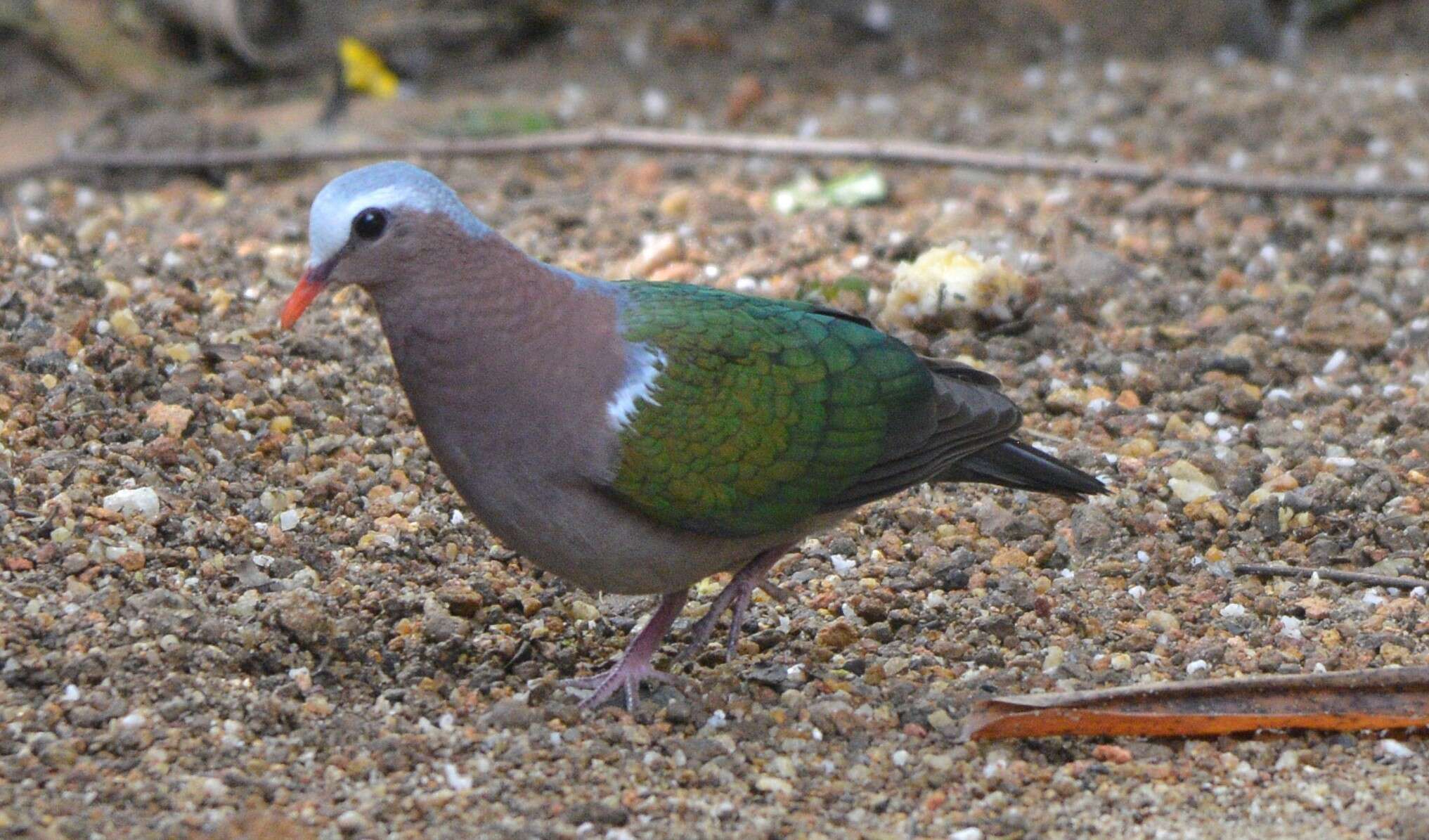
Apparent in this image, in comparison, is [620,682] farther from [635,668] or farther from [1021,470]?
[1021,470]

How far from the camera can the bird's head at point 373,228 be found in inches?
140

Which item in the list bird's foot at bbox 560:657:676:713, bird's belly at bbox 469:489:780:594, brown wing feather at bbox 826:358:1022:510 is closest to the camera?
bird's belly at bbox 469:489:780:594

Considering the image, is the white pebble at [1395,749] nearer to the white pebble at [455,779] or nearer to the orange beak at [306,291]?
the white pebble at [455,779]

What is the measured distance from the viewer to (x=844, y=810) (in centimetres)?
348

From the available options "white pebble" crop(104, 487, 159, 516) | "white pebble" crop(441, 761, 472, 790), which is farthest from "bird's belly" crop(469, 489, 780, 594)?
"white pebble" crop(104, 487, 159, 516)

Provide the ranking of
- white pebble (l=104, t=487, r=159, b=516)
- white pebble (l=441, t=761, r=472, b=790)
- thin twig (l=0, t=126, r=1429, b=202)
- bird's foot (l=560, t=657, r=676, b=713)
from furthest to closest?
thin twig (l=0, t=126, r=1429, b=202)
white pebble (l=104, t=487, r=159, b=516)
bird's foot (l=560, t=657, r=676, b=713)
white pebble (l=441, t=761, r=472, b=790)

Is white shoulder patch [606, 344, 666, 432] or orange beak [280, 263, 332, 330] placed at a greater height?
orange beak [280, 263, 332, 330]

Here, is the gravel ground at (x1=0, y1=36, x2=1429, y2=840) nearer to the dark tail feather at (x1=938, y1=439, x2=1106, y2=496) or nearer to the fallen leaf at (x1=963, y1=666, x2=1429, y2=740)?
the fallen leaf at (x1=963, y1=666, x2=1429, y2=740)

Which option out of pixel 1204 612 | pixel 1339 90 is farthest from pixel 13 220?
pixel 1339 90

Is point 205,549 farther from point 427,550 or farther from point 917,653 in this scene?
point 917,653

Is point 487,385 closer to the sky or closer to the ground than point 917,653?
closer to the sky

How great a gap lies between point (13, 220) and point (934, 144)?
3.76m

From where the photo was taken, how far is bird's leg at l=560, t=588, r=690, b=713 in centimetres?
386

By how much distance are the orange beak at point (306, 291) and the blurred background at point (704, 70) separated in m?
4.35
